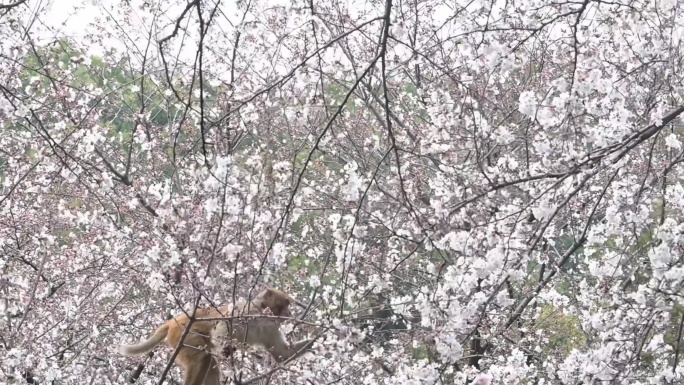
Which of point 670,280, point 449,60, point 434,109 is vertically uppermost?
point 449,60

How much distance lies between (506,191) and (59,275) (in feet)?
14.5

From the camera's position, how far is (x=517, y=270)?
472 centimetres

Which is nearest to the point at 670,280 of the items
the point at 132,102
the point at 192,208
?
the point at 192,208

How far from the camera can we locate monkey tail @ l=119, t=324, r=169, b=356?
546 centimetres

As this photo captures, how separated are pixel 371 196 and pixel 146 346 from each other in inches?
90.2

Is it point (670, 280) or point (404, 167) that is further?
point (404, 167)

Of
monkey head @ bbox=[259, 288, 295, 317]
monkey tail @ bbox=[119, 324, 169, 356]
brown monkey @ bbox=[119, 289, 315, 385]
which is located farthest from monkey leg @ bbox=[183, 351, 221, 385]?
monkey head @ bbox=[259, 288, 295, 317]

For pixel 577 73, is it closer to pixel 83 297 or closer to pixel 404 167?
pixel 404 167

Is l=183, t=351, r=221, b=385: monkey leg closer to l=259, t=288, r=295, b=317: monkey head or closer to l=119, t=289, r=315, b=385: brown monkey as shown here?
l=119, t=289, r=315, b=385: brown monkey

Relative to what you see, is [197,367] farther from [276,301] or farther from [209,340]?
[276,301]

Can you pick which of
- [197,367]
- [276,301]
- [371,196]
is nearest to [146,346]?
[197,367]

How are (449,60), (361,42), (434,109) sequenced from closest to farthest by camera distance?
(434,109), (449,60), (361,42)

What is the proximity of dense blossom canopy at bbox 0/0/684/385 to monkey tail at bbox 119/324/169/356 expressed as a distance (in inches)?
15.7

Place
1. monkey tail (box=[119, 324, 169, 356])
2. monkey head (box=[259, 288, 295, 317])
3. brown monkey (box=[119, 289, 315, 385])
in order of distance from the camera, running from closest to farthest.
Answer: brown monkey (box=[119, 289, 315, 385]) < monkey tail (box=[119, 324, 169, 356]) < monkey head (box=[259, 288, 295, 317])
